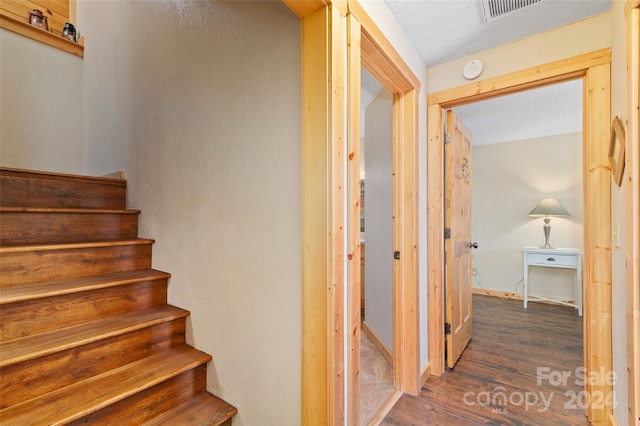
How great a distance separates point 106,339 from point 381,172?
2212 mm

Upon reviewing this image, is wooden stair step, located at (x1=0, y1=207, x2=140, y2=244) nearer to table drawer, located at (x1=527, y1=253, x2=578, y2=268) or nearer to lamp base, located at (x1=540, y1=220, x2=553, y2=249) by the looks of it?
table drawer, located at (x1=527, y1=253, x2=578, y2=268)

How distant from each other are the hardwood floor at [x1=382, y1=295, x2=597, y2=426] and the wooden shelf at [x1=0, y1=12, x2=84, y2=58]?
4.04 metres

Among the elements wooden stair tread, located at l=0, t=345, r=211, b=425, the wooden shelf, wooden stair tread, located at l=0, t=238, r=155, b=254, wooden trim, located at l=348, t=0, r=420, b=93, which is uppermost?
the wooden shelf

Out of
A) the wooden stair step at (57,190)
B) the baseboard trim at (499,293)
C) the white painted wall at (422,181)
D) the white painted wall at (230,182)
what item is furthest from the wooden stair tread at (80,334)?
the baseboard trim at (499,293)

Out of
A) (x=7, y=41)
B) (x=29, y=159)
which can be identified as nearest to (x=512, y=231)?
(x=29, y=159)

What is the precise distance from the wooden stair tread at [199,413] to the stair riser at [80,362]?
1.04 feet

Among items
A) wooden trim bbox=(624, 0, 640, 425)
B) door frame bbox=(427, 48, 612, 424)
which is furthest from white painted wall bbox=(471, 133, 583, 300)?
wooden trim bbox=(624, 0, 640, 425)

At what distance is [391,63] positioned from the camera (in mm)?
1665

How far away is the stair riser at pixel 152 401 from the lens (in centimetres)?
117

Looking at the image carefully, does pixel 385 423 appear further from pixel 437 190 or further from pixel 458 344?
pixel 437 190

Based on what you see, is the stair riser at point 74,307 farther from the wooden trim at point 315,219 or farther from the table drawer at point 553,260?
the table drawer at point 553,260

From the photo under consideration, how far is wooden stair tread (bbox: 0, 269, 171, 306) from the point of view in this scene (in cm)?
125

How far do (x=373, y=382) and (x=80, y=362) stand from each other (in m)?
1.75

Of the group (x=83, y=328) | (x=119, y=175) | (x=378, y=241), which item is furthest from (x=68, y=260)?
(x=378, y=241)
